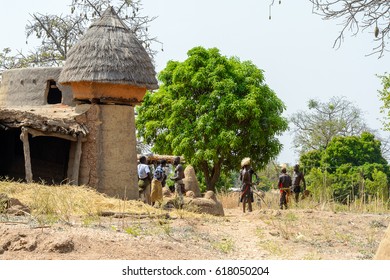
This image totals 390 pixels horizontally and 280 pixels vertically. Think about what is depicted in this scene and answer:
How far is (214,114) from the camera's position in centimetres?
2814

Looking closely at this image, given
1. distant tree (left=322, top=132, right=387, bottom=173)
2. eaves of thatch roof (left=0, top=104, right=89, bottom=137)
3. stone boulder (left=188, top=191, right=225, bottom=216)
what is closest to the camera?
stone boulder (left=188, top=191, right=225, bottom=216)

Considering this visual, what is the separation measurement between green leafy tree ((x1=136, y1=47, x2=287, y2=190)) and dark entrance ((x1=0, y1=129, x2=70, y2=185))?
30.8 feet

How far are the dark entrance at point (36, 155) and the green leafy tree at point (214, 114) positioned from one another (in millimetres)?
9395

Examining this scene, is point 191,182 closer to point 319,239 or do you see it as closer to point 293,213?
point 293,213

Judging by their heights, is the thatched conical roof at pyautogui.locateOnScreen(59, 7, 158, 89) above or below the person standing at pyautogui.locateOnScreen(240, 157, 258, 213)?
above

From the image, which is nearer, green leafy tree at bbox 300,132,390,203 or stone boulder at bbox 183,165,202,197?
stone boulder at bbox 183,165,202,197

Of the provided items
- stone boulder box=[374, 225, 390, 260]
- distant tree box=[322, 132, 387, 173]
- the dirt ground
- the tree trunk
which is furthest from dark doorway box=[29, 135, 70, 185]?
distant tree box=[322, 132, 387, 173]

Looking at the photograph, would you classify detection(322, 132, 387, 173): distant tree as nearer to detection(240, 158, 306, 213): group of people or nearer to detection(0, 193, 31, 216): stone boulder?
detection(240, 158, 306, 213): group of people

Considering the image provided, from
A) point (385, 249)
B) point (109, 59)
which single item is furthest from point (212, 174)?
point (385, 249)

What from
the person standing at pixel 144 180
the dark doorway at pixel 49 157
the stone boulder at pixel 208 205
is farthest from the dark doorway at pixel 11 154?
the stone boulder at pixel 208 205

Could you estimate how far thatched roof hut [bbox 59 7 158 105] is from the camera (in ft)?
55.0

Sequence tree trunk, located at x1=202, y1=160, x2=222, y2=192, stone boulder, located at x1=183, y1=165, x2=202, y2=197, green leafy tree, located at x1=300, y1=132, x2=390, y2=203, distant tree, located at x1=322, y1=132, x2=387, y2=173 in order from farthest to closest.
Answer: distant tree, located at x1=322, y1=132, x2=387, y2=173
green leafy tree, located at x1=300, y1=132, x2=390, y2=203
tree trunk, located at x1=202, y1=160, x2=222, y2=192
stone boulder, located at x1=183, y1=165, x2=202, y2=197

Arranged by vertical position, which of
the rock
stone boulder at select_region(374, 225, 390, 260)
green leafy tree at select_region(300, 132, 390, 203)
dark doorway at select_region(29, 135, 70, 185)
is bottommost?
the rock

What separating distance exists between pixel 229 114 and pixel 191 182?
8.14 metres
